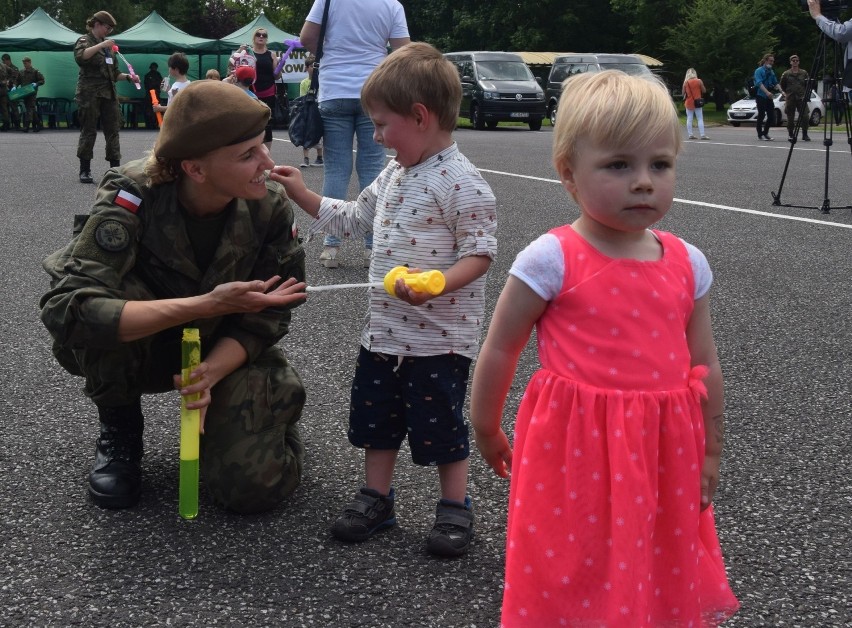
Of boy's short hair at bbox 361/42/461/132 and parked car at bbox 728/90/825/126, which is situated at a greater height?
boy's short hair at bbox 361/42/461/132

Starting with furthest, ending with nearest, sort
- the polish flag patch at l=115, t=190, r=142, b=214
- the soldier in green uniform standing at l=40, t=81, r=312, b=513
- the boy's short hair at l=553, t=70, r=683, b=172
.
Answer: the polish flag patch at l=115, t=190, r=142, b=214
the soldier in green uniform standing at l=40, t=81, r=312, b=513
the boy's short hair at l=553, t=70, r=683, b=172

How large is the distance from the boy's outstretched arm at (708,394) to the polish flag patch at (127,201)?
5.29ft

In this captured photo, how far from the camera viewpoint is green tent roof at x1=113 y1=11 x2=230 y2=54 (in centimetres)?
2927

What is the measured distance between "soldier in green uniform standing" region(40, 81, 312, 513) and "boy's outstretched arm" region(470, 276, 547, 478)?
0.85 meters

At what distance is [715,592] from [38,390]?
2.89 meters

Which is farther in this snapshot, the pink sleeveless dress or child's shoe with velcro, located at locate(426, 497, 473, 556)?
child's shoe with velcro, located at locate(426, 497, 473, 556)

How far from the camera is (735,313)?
5.50 metres

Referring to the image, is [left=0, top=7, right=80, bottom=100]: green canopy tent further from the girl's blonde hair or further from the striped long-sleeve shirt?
the striped long-sleeve shirt

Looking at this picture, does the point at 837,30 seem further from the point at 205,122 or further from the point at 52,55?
the point at 52,55

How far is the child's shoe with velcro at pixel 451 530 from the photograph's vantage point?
109 inches

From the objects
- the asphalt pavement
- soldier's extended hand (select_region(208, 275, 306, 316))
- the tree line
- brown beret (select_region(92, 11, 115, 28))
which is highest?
the tree line

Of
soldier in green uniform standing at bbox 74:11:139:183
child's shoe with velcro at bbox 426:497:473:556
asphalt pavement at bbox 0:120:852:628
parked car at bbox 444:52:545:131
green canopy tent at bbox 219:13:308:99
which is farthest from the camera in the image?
green canopy tent at bbox 219:13:308:99

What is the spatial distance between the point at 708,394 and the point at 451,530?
895mm

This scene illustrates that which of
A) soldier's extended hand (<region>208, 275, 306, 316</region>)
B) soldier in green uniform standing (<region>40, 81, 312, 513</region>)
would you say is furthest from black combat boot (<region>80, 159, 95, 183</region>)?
soldier's extended hand (<region>208, 275, 306, 316</region>)
